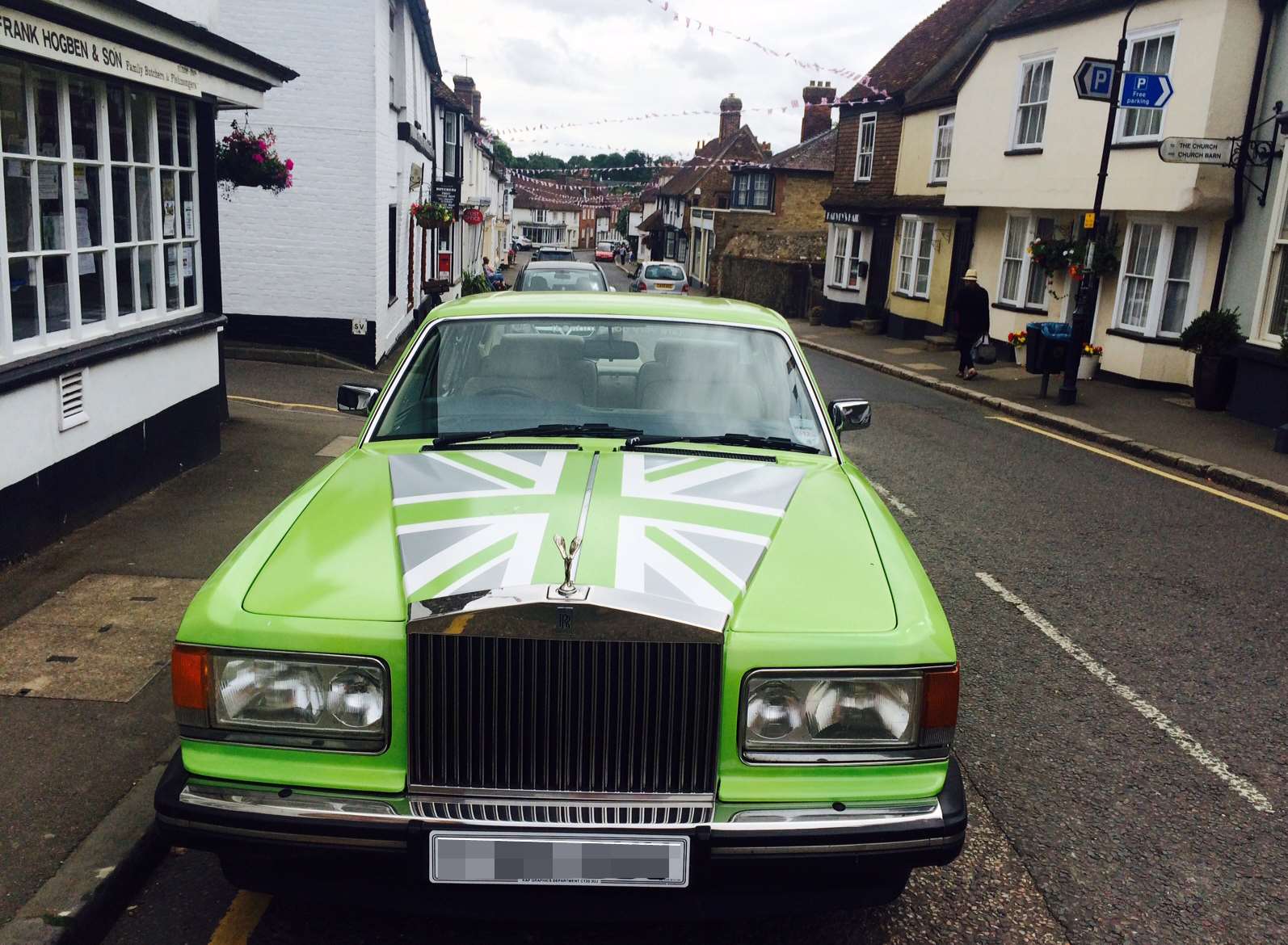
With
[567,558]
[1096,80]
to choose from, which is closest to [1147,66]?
[1096,80]

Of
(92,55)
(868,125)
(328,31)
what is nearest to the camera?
(92,55)

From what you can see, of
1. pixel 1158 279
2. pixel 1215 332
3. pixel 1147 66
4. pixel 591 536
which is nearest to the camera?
pixel 591 536

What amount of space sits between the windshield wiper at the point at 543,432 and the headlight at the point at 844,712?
1.53 metres

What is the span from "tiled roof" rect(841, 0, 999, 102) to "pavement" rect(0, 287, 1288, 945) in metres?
22.0

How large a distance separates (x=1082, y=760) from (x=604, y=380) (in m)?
2.63

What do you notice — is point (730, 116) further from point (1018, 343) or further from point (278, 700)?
point (278, 700)

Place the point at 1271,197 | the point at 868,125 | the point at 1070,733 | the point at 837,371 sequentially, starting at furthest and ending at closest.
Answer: the point at 868,125
the point at 837,371
the point at 1271,197
the point at 1070,733

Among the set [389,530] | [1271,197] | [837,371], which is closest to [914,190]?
[837,371]

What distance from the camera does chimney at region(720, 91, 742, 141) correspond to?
68.2 meters

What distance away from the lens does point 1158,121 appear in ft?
54.4

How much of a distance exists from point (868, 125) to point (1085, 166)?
13609 mm

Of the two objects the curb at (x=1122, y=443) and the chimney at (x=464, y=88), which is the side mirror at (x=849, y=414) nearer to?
the curb at (x=1122, y=443)

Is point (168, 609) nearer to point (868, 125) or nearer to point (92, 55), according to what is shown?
point (92, 55)

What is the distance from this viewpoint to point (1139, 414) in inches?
582
